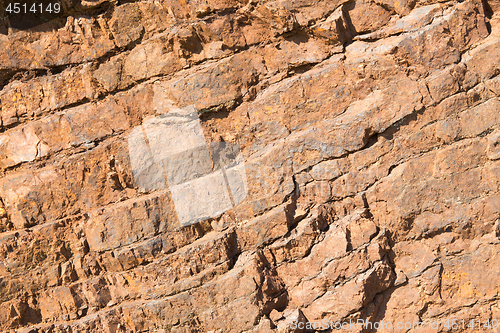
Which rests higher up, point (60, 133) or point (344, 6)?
point (344, 6)

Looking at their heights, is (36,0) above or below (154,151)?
above

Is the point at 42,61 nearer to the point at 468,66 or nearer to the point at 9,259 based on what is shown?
the point at 9,259

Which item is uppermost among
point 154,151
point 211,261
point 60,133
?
point 60,133

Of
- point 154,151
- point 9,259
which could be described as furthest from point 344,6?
point 9,259

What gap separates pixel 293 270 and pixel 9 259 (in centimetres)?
332

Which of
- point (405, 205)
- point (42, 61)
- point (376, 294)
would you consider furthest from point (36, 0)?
point (376, 294)

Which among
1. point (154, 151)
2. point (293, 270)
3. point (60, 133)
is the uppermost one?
point (60, 133)

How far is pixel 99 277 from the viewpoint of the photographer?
15.4ft

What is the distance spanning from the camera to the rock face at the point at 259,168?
4.47 meters

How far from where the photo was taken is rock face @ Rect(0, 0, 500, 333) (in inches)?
176

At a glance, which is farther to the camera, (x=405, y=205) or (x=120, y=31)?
(x=120, y=31)

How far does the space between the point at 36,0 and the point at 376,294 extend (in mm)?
5379

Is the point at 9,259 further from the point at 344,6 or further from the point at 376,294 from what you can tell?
the point at 344,6

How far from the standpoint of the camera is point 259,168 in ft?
15.4
